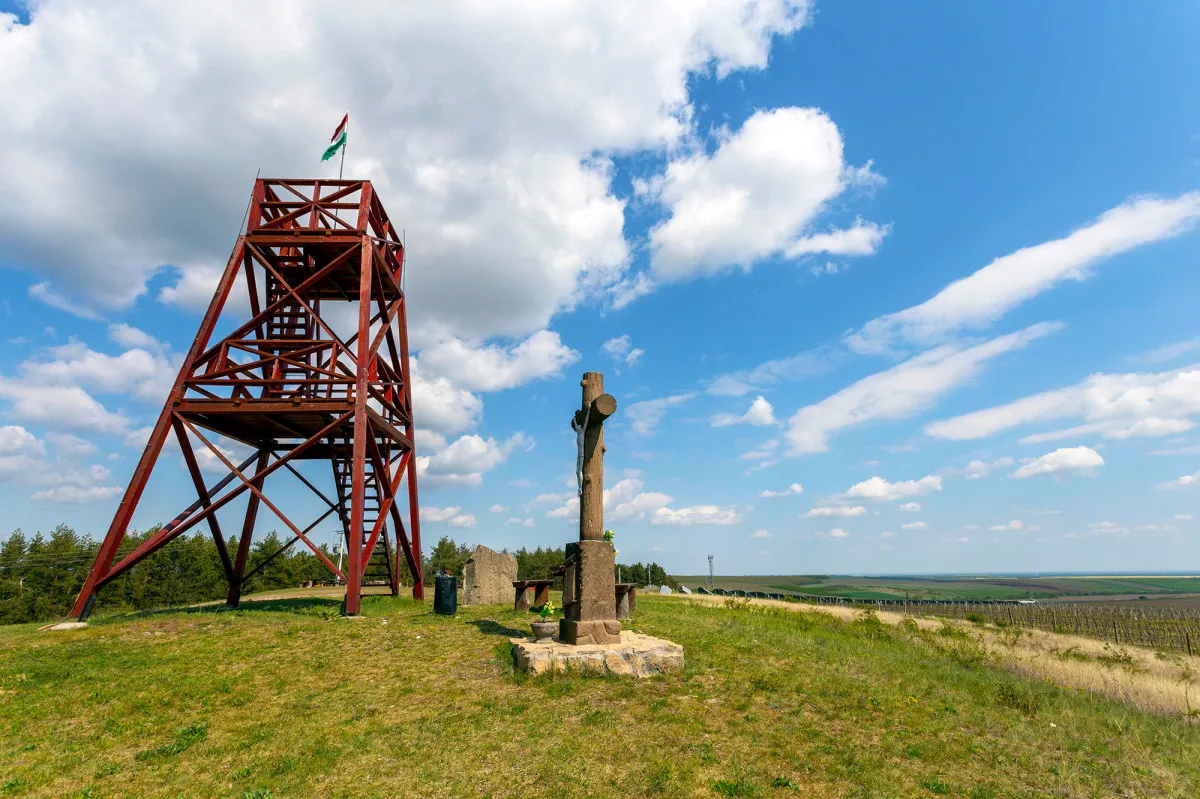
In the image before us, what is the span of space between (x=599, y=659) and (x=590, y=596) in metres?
1.13

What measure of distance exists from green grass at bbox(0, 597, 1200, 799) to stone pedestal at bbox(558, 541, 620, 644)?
1.08 meters

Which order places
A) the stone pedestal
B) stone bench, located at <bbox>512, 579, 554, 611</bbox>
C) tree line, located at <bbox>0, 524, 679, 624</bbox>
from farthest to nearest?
tree line, located at <bbox>0, 524, 679, 624</bbox>, stone bench, located at <bbox>512, 579, 554, 611</bbox>, the stone pedestal

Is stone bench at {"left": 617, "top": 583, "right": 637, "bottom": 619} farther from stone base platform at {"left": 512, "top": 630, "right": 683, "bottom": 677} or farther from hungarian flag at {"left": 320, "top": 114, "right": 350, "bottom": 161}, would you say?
hungarian flag at {"left": 320, "top": 114, "right": 350, "bottom": 161}

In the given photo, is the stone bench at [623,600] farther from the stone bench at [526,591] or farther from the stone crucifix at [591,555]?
the stone crucifix at [591,555]

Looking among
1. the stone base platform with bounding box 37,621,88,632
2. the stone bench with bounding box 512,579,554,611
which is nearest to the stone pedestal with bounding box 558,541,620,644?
the stone bench with bounding box 512,579,554,611

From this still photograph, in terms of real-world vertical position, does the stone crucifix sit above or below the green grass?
above

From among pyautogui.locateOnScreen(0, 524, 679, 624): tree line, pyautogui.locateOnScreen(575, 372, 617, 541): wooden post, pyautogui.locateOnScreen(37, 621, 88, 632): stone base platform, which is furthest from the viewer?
pyautogui.locateOnScreen(0, 524, 679, 624): tree line

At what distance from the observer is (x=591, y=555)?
31.9 feet

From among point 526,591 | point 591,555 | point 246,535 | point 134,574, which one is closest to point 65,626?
point 246,535

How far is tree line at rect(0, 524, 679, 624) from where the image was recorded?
1703 inches

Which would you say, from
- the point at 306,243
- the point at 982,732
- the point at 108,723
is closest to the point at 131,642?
the point at 108,723

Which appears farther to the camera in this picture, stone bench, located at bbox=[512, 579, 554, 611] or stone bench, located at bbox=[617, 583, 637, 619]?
stone bench, located at bbox=[512, 579, 554, 611]

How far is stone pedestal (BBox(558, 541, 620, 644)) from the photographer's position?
9367mm

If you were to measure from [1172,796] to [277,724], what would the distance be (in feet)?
32.5
